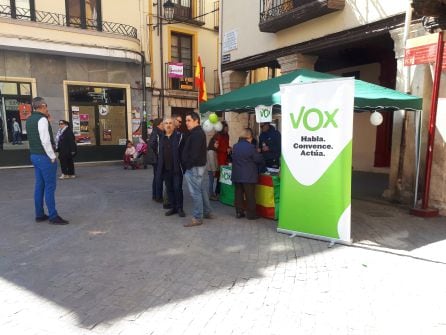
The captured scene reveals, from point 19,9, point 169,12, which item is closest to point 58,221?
point 19,9

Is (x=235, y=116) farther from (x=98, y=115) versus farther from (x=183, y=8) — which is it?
(x=183, y=8)

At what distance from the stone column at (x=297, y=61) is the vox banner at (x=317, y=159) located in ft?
16.7

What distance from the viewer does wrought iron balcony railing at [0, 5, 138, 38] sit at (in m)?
13.0

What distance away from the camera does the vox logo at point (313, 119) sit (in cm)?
497

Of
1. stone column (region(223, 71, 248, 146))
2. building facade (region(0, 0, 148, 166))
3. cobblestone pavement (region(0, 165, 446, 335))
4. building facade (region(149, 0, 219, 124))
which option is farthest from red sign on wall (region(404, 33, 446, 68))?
building facade (region(149, 0, 219, 124))

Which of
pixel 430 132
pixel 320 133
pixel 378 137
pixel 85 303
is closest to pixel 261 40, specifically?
pixel 378 137

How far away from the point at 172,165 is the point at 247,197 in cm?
139

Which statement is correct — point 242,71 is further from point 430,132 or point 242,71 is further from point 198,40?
point 430,132

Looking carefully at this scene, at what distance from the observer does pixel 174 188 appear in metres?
6.50

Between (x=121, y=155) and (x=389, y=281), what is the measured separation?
44.1 ft

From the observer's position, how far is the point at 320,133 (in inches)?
200

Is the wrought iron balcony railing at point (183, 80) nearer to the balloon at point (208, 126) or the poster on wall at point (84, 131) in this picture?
the poster on wall at point (84, 131)

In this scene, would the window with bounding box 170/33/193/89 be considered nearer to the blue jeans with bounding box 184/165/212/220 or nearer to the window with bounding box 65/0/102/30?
the window with bounding box 65/0/102/30

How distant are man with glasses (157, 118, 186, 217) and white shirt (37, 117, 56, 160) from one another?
1768 millimetres
